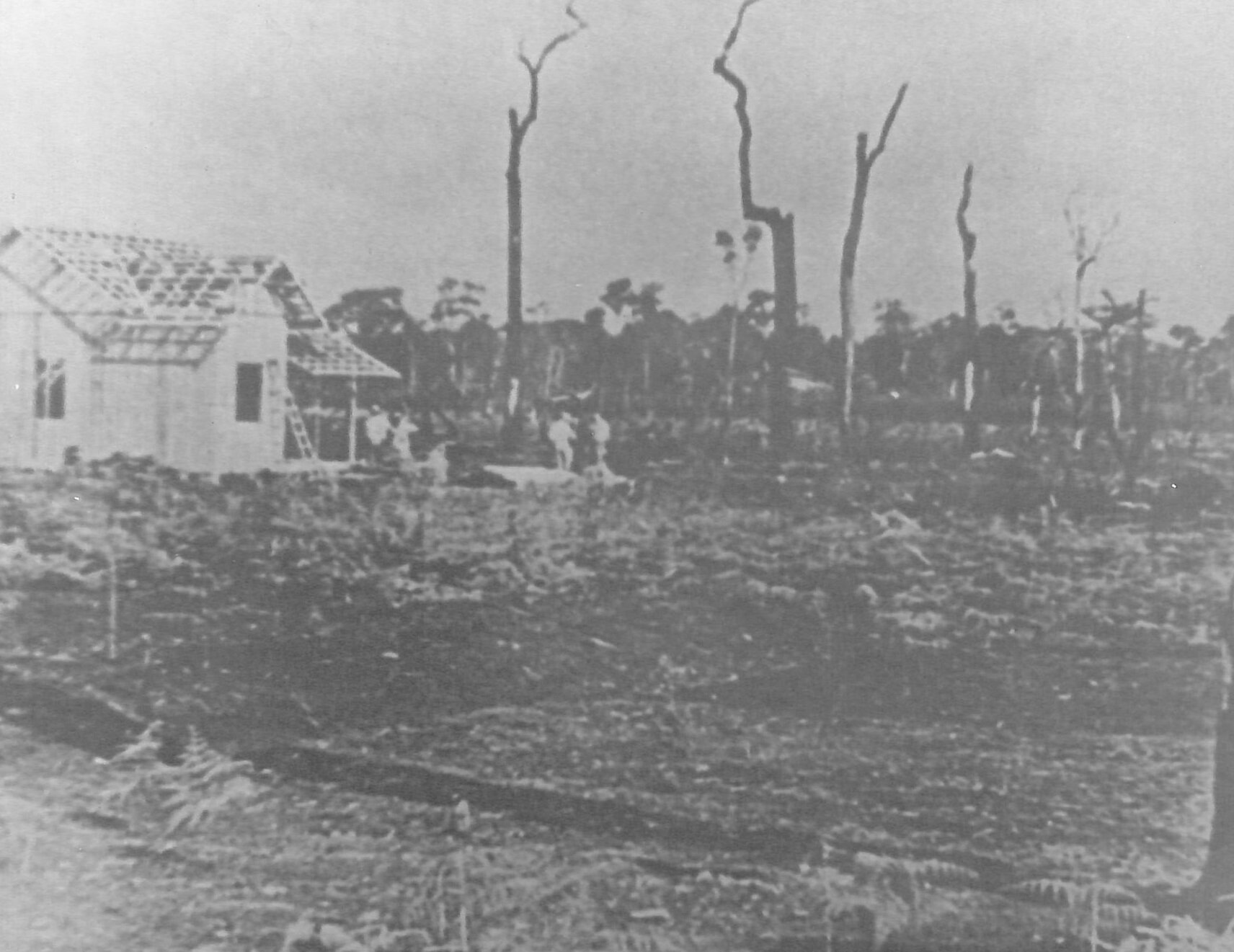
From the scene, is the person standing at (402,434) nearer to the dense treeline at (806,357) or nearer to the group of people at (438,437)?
the group of people at (438,437)

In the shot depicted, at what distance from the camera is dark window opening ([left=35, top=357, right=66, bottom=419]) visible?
3398 mm

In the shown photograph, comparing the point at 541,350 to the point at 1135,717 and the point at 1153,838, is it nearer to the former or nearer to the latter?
the point at 1135,717

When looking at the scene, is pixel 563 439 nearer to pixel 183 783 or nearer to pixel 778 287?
pixel 778 287

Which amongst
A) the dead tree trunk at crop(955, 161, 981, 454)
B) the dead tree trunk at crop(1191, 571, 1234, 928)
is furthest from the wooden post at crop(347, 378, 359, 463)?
the dead tree trunk at crop(1191, 571, 1234, 928)

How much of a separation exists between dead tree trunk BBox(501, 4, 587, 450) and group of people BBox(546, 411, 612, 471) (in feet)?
0.34

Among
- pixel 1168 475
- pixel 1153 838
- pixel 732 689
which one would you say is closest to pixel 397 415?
pixel 732 689

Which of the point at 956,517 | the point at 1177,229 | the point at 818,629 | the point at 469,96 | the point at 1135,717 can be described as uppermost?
the point at 469,96

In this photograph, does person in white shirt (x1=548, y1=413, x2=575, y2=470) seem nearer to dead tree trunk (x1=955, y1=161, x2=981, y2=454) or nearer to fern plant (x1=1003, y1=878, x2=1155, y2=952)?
dead tree trunk (x1=955, y1=161, x2=981, y2=454)

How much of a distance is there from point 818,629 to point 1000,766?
23.5 inches

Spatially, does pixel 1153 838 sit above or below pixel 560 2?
below

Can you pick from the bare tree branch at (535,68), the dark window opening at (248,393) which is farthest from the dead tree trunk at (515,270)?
the dark window opening at (248,393)

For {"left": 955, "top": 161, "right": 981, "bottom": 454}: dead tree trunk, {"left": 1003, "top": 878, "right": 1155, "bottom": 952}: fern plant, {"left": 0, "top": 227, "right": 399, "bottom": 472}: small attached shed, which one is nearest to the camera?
{"left": 1003, "top": 878, "right": 1155, "bottom": 952}: fern plant

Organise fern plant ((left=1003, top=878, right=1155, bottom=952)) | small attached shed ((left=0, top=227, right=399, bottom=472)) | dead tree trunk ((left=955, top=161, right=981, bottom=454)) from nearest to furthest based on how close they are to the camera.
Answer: fern plant ((left=1003, top=878, right=1155, bottom=952))
dead tree trunk ((left=955, top=161, right=981, bottom=454))
small attached shed ((left=0, top=227, right=399, bottom=472))

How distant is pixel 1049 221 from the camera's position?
10.6ft
